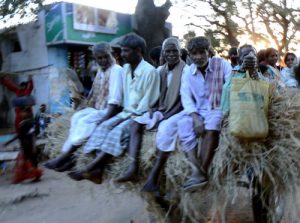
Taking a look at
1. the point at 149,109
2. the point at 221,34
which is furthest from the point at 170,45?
the point at 221,34

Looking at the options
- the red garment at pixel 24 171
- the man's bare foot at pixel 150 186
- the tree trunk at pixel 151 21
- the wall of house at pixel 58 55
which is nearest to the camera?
the man's bare foot at pixel 150 186

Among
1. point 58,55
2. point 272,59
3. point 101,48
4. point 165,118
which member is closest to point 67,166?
point 165,118

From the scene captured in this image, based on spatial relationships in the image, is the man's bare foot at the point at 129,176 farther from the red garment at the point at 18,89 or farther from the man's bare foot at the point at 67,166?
the red garment at the point at 18,89

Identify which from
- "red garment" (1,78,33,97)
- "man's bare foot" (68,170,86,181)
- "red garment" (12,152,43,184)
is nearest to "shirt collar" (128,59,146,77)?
"man's bare foot" (68,170,86,181)

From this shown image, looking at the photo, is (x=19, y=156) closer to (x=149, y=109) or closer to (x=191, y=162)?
(x=149, y=109)

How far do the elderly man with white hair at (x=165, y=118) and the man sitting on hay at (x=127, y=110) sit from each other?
85mm

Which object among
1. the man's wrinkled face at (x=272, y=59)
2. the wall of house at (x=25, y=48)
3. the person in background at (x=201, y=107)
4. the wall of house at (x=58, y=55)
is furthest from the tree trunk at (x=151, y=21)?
the person in background at (x=201, y=107)

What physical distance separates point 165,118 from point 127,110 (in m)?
0.42

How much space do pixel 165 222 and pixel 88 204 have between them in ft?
6.29

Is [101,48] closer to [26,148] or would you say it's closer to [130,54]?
[130,54]

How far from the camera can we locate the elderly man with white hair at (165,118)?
3609 millimetres

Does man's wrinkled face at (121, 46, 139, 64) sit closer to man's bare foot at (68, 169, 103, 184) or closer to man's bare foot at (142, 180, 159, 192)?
man's bare foot at (68, 169, 103, 184)

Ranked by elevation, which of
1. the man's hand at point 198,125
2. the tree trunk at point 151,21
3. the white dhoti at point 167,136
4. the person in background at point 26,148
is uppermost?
the tree trunk at point 151,21

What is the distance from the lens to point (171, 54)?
3.96 meters
